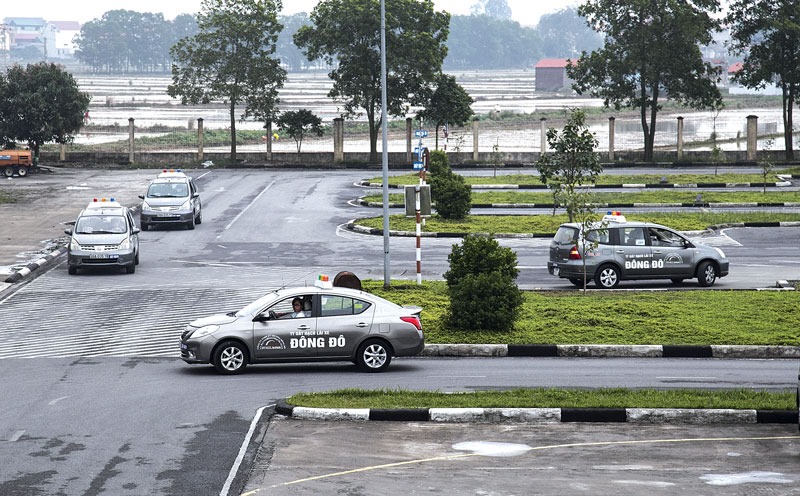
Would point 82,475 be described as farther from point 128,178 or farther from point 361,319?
point 128,178

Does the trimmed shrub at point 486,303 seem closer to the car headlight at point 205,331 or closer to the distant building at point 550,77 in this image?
the car headlight at point 205,331

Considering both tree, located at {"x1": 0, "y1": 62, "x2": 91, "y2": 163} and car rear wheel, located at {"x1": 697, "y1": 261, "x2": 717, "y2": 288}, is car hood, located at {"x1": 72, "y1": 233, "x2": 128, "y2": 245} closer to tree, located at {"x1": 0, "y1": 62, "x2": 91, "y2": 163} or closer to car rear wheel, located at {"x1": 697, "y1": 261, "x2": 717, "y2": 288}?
car rear wheel, located at {"x1": 697, "y1": 261, "x2": 717, "y2": 288}

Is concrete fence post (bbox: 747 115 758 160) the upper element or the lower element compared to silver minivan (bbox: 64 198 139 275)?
upper

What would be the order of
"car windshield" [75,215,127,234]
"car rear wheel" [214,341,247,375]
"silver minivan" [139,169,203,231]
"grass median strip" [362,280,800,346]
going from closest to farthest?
1. "car rear wheel" [214,341,247,375]
2. "grass median strip" [362,280,800,346]
3. "car windshield" [75,215,127,234]
4. "silver minivan" [139,169,203,231]

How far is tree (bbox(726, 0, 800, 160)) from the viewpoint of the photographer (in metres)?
60.8

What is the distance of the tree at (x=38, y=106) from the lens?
60.9m

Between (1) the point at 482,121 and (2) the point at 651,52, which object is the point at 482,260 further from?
(1) the point at 482,121

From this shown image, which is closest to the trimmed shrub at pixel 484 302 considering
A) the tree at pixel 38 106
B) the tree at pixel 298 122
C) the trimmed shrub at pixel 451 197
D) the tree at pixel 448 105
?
the trimmed shrub at pixel 451 197

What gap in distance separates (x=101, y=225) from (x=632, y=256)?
48.0ft

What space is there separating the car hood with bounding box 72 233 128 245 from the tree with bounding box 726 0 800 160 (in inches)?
1604

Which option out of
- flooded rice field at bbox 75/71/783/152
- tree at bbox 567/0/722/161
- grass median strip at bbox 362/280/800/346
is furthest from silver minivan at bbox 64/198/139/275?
tree at bbox 567/0/722/161

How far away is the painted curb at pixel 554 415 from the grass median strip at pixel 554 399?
16cm

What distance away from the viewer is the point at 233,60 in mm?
64688

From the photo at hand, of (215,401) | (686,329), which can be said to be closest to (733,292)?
(686,329)
